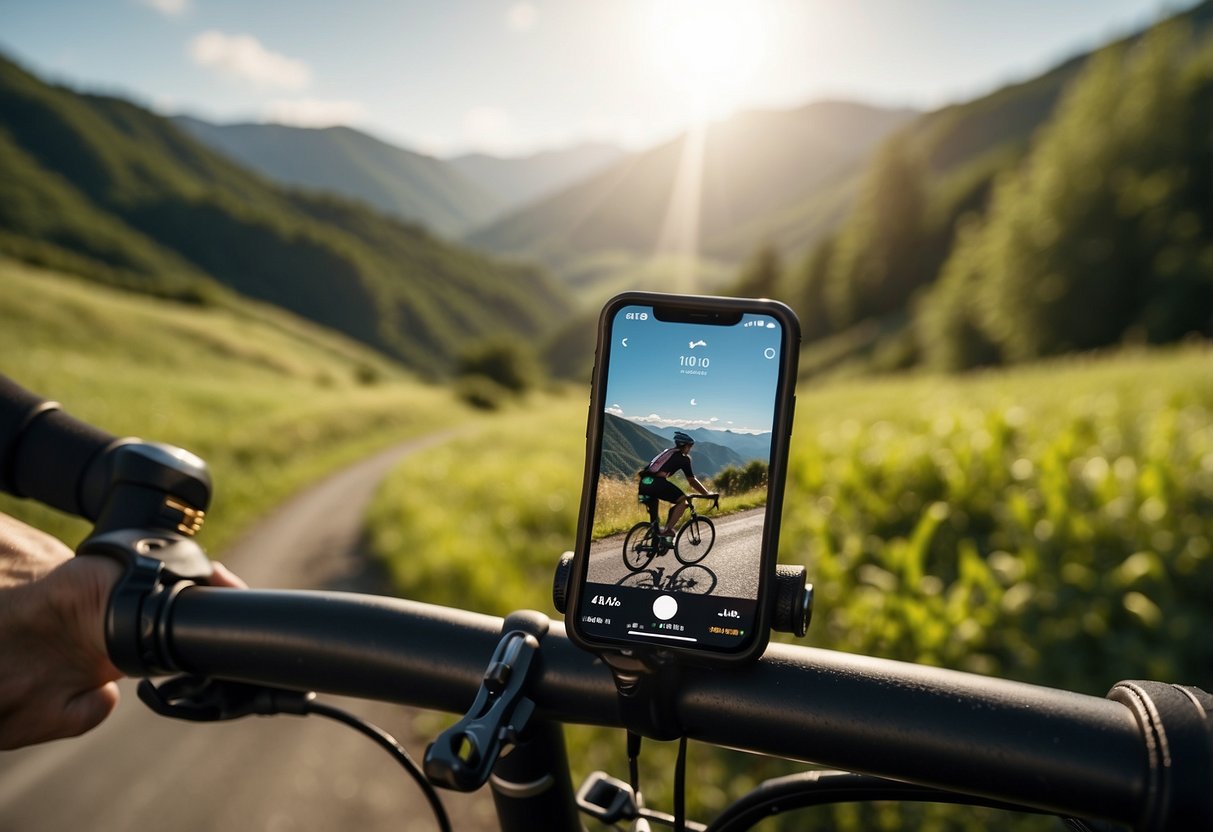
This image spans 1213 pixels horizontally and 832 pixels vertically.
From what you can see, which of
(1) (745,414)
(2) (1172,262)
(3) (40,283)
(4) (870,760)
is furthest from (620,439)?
(3) (40,283)

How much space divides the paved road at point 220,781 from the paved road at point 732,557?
494cm

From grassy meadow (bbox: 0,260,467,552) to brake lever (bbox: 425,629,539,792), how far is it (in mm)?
9300

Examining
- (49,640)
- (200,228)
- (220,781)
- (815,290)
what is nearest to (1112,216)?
(815,290)

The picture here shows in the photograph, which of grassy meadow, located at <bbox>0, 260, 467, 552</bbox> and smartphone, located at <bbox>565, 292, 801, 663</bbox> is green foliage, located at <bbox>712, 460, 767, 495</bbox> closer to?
smartphone, located at <bbox>565, 292, 801, 663</bbox>

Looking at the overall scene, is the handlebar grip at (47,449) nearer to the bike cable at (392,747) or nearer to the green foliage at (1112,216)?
the bike cable at (392,747)

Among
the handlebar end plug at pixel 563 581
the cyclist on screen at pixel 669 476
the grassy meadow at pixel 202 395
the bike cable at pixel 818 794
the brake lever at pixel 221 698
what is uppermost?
the cyclist on screen at pixel 669 476

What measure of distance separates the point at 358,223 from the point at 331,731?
597ft

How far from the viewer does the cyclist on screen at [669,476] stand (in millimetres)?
1012

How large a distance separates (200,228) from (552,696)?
6096 inches

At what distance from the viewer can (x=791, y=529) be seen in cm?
555

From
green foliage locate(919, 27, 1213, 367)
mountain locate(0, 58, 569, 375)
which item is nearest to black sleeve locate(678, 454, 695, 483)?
green foliage locate(919, 27, 1213, 367)

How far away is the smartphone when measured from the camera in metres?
0.98

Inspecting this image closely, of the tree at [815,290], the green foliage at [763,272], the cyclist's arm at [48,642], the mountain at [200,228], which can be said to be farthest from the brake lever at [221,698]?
the mountain at [200,228]

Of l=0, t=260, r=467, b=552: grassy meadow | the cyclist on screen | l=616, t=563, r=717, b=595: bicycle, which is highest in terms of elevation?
the cyclist on screen
